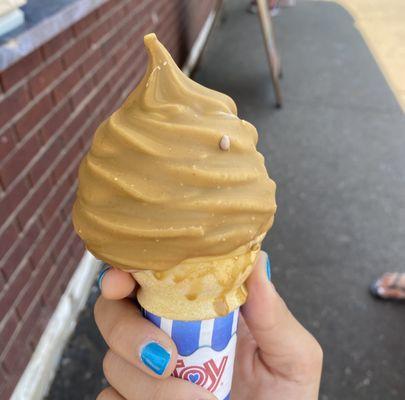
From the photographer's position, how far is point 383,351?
8.00ft

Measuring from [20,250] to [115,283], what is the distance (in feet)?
3.07

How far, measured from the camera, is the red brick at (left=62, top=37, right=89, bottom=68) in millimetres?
2293

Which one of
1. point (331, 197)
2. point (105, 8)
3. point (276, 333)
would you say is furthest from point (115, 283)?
point (331, 197)

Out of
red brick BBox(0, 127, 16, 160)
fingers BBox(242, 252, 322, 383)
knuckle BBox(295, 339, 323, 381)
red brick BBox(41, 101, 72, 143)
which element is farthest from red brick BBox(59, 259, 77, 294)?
knuckle BBox(295, 339, 323, 381)

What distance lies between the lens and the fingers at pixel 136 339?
1152mm

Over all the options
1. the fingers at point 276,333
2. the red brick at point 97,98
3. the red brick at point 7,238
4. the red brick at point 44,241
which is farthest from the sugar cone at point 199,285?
the red brick at point 97,98

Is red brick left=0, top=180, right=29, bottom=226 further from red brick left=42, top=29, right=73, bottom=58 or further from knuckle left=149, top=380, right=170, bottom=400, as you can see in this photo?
knuckle left=149, top=380, right=170, bottom=400

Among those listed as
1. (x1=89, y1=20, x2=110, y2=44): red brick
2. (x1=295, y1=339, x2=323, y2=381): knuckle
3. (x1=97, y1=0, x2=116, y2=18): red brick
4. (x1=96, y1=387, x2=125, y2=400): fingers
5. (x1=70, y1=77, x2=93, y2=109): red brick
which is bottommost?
(x1=295, y1=339, x2=323, y2=381): knuckle

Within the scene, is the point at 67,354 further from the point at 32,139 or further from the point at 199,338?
the point at 199,338

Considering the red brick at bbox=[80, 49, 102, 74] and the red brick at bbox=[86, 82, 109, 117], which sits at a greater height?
the red brick at bbox=[80, 49, 102, 74]

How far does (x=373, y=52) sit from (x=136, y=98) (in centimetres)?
558

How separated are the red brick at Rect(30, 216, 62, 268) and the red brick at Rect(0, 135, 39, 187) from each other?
353mm

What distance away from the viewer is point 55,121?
2217 mm

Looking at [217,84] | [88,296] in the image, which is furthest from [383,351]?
[217,84]
